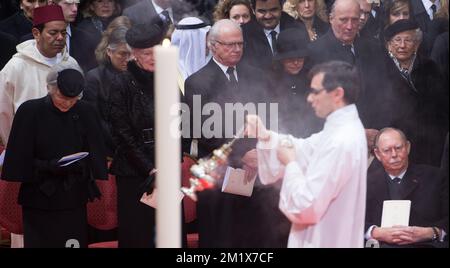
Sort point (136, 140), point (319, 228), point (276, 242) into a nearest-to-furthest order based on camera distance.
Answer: point (319, 228) < point (276, 242) < point (136, 140)

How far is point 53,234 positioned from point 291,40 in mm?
1047

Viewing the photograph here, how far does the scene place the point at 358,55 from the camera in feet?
9.32

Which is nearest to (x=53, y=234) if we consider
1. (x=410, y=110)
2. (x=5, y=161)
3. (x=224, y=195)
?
(x=5, y=161)

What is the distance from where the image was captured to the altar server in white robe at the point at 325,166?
8.03 ft

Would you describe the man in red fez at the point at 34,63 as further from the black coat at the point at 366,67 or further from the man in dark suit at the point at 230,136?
the black coat at the point at 366,67

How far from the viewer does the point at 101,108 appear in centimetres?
296

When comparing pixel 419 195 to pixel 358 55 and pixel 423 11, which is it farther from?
pixel 423 11

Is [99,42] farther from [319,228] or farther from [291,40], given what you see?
[319,228]

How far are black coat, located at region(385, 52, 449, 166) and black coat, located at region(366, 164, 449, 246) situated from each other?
0.08m

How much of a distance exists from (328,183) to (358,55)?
1.89ft

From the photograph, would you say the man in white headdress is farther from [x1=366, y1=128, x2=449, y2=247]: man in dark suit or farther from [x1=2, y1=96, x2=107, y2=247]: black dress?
[x1=366, y1=128, x2=449, y2=247]: man in dark suit

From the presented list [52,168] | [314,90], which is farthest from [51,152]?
A: [314,90]

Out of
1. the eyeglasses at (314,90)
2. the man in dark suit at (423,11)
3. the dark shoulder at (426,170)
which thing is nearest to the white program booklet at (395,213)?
the dark shoulder at (426,170)

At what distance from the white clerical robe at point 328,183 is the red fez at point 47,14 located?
86 centimetres
